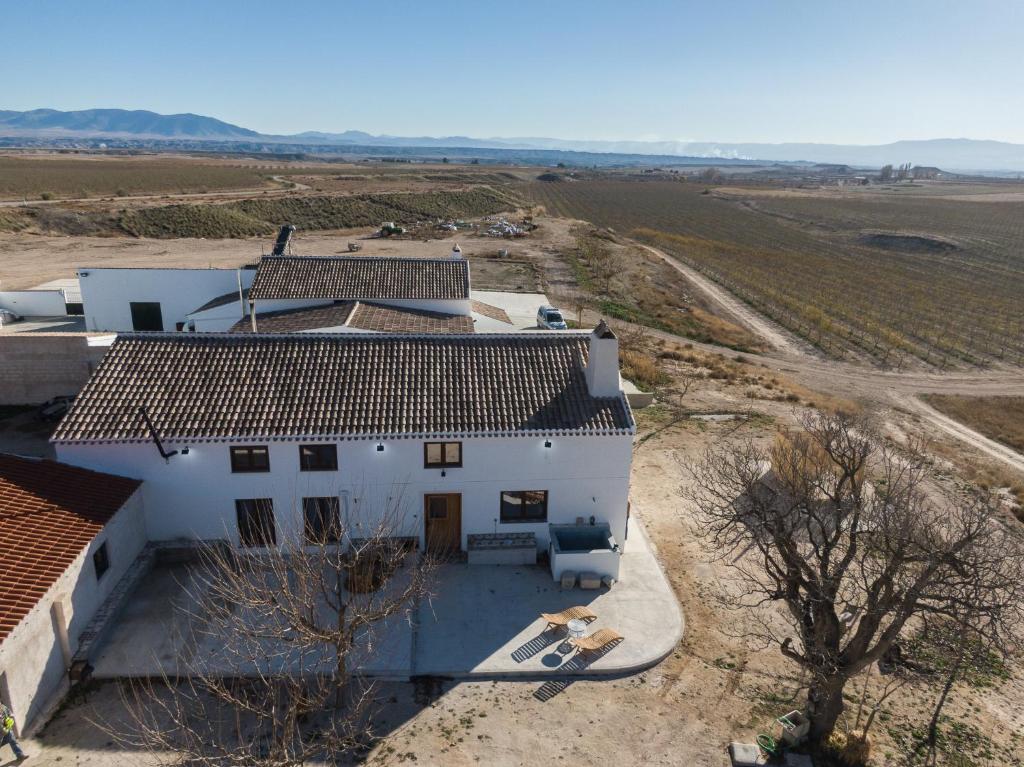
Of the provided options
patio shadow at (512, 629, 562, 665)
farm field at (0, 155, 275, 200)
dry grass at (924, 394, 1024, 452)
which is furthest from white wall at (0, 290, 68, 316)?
farm field at (0, 155, 275, 200)

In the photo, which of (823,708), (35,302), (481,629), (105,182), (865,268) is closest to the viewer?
(823,708)

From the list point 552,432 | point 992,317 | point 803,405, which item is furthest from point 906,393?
point 552,432

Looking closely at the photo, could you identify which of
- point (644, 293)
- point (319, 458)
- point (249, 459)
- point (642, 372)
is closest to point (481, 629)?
point (319, 458)

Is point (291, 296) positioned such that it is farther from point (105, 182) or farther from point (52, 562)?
point (105, 182)

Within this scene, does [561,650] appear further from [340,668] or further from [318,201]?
[318,201]

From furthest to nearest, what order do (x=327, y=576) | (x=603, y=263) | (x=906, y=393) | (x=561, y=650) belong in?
(x=603, y=263) → (x=906, y=393) → (x=327, y=576) → (x=561, y=650)
